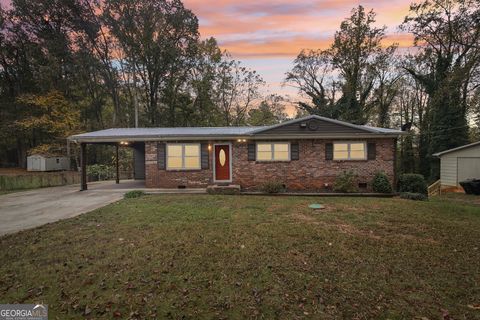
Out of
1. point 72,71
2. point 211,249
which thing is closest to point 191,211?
point 211,249

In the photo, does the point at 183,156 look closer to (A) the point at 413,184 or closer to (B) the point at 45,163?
(A) the point at 413,184

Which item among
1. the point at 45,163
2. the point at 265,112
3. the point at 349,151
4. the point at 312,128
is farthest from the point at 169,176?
the point at 265,112

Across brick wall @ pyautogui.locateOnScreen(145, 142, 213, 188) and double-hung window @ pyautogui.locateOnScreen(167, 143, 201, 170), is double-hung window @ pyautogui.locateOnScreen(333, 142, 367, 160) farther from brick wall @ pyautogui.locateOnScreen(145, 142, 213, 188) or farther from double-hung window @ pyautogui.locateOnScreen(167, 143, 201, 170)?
double-hung window @ pyautogui.locateOnScreen(167, 143, 201, 170)

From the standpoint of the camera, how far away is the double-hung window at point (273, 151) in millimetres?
12102

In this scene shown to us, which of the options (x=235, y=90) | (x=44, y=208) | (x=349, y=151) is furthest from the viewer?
(x=235, y=90)

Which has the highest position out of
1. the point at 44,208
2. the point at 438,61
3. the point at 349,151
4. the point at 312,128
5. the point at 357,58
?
the point at 357,58

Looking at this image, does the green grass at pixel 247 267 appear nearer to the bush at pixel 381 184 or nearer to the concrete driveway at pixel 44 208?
the concrete driveway at pixel 44 208

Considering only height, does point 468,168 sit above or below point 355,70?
below

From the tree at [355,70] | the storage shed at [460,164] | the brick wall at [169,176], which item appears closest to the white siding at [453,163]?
the storage shed at [460,164]

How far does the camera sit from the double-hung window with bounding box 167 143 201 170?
12.1 m

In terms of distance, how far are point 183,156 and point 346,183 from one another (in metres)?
8.08

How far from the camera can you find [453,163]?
17188 mm

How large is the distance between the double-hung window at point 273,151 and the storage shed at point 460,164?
1364cm

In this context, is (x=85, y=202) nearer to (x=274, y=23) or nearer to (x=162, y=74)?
(x=274, y=23)
